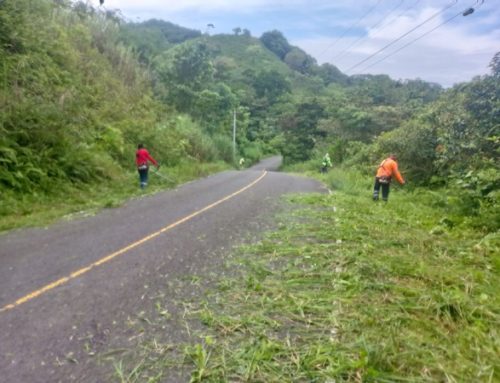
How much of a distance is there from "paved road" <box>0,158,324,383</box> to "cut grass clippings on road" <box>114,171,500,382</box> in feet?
2.60

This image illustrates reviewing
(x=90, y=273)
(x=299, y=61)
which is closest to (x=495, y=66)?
(x=90, y=273)

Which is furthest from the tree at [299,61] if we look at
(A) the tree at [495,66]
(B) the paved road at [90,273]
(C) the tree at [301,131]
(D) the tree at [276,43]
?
(B) the paved road at [90,273]

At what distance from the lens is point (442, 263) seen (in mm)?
6340

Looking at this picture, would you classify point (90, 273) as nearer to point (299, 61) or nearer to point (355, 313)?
point (355, 313)

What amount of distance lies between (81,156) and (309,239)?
8.87m

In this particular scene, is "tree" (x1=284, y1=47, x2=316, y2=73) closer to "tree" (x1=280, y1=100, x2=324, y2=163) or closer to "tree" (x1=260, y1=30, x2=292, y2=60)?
"tree" (x1=260, y1=30, x2=292, y2=60)

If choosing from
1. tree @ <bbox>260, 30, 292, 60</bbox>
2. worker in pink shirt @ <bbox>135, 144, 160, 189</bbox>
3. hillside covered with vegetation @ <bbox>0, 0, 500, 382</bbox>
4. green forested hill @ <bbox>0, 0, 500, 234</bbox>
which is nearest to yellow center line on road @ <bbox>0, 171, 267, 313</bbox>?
hillside covered with vegetation @ <bbox>0, 0, 500, 382</bbox>

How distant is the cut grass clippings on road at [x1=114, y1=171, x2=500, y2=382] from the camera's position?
3512mm

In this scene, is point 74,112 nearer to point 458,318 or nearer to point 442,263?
point 442,263

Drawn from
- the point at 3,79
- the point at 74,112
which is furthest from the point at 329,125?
the point at 3,79

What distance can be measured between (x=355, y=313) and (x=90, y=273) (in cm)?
376

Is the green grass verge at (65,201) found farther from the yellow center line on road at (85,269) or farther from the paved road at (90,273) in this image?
the yellow center line on road at (85,269)

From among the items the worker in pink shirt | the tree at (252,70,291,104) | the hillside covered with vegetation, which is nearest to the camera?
the hillside covered with vegetation

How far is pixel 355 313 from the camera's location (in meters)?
4.47
